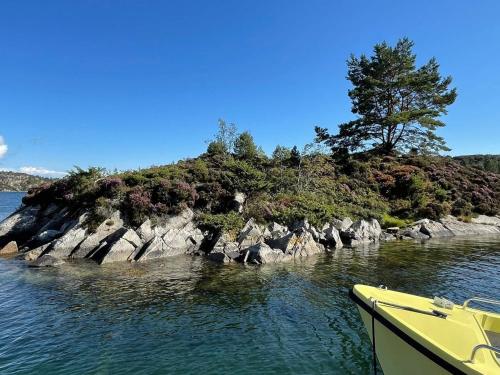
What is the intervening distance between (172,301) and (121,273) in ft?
21.0

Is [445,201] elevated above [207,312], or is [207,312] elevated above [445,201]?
[445,201]

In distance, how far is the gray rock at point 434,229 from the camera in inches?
1430

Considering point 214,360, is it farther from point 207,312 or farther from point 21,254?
point 21,254

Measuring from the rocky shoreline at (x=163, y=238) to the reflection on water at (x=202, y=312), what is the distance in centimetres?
159

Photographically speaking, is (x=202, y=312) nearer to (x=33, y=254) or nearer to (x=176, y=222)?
(x=176, y=222)

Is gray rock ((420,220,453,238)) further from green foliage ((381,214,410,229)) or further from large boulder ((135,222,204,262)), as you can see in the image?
large boulder ((135,222,204,262))

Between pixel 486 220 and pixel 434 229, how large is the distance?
10.4 m

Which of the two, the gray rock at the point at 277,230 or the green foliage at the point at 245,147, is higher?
the green foliage at the point at 245,147

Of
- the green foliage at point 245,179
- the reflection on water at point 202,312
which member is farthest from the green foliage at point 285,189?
the reflection on water at point 202,312

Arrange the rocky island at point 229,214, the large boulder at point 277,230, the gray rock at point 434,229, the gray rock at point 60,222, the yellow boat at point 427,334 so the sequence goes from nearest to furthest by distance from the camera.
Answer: the yellow boat at point 427,334 → the rocky island at point 229,214 → the large boulder at point 277,230 → the gray rock at point 60,222 → the gray rock at point 434,229

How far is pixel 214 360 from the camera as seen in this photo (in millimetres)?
10586

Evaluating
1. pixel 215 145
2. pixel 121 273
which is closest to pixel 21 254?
pixel 121 273

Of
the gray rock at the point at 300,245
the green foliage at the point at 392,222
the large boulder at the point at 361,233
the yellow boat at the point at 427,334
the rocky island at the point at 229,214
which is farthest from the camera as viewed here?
the green foliage at the point at 392,222

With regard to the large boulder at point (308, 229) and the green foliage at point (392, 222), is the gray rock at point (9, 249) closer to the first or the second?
the large boulder at point (308, 229)
